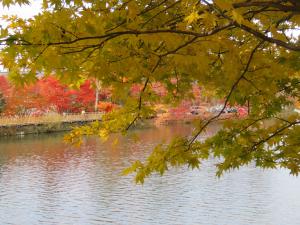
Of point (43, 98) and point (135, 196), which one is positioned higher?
point (43, 98)

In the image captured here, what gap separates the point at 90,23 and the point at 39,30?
0.36 meters

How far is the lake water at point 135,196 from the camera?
1285cm

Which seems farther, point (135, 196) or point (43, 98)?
point (43, 98)

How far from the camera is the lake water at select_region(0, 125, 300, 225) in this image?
1285 centimetres

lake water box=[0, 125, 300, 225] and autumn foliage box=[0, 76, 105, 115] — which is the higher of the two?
autumn foliage box=[0, 76, 105, 115]

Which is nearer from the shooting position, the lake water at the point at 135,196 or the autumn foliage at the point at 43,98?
the lake water at the point at 135,196

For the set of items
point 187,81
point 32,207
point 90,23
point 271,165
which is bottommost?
point 32,207

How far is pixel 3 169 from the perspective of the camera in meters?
19.9

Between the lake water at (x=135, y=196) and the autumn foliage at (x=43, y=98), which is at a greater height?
the autumn foliage at (x=43, y=98)

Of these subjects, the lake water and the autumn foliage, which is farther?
the autumn foliage

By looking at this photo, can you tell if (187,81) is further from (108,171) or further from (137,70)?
(108,171)

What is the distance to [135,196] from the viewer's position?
1503 centimetres

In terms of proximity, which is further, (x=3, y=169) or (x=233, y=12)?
(x=3, y=169)

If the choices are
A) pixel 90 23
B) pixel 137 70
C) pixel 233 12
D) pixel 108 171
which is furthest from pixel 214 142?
pixel 108 171
